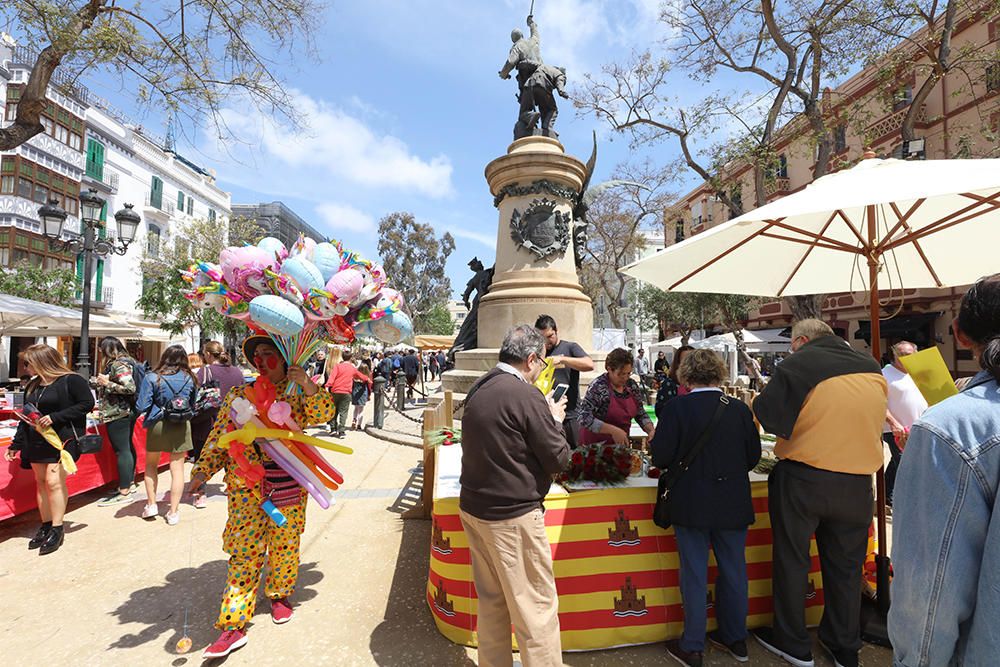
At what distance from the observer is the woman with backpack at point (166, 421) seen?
4871mm

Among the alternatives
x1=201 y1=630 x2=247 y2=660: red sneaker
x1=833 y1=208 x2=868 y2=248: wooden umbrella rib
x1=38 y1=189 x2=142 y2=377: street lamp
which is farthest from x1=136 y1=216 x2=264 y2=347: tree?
x1=833 y1=208 x2=868 y2=248: wooden umbrella rib

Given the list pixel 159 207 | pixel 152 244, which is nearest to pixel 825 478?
pixel 152 244

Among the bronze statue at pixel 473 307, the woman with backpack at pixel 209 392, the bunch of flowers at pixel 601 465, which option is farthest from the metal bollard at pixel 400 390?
the bunch of flowers at pixel 601 465

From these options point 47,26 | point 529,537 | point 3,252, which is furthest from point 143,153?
point 529,537

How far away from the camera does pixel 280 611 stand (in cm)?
306

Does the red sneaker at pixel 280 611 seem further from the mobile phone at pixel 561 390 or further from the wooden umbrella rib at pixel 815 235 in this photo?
the wooden umbrella rib at pixel 815 235

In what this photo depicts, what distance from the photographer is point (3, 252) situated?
19.9 metres

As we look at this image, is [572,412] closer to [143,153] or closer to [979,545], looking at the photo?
[979,545]

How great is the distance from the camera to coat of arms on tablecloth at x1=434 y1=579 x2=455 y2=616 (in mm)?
2867

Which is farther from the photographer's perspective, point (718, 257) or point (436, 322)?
point (436, 322)

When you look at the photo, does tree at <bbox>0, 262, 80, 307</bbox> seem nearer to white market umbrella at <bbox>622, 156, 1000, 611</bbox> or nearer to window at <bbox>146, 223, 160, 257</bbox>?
window at <bbox>146, 223, 160, 257</bbox>

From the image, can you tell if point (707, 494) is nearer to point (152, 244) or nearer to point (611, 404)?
point (611, 404)

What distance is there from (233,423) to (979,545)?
133 inches

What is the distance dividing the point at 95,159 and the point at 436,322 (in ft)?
94.9
